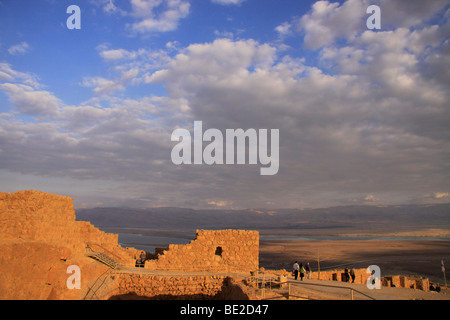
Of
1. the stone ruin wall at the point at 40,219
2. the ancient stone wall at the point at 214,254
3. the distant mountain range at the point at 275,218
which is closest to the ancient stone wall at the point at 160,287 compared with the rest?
the ancient stone wall at the point at 214,254

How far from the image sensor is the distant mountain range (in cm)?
12825

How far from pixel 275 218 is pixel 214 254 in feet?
521

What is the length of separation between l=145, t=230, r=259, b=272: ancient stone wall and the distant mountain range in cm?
10580

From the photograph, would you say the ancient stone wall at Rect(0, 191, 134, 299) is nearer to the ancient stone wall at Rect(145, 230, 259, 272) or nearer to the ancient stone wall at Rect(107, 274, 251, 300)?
the ancient stone wall at Rect(107, 274, 251, 300)

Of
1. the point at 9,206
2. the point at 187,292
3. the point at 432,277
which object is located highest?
the point at 9,206

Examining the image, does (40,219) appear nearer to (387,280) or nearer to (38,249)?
(38,249)

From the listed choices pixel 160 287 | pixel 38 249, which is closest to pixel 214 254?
pixel 160 287

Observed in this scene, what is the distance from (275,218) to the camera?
170000mm

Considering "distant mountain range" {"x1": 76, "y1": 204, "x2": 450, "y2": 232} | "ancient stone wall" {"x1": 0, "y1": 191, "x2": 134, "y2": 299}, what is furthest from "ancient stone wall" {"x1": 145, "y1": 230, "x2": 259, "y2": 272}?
"distant mountain range" {"x1": 76, "y1": 204, "x2": 450, "y2": 232}

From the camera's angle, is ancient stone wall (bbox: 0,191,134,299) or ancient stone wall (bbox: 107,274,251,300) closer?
ancient stone wall (bbox: 0,191,134,299)
